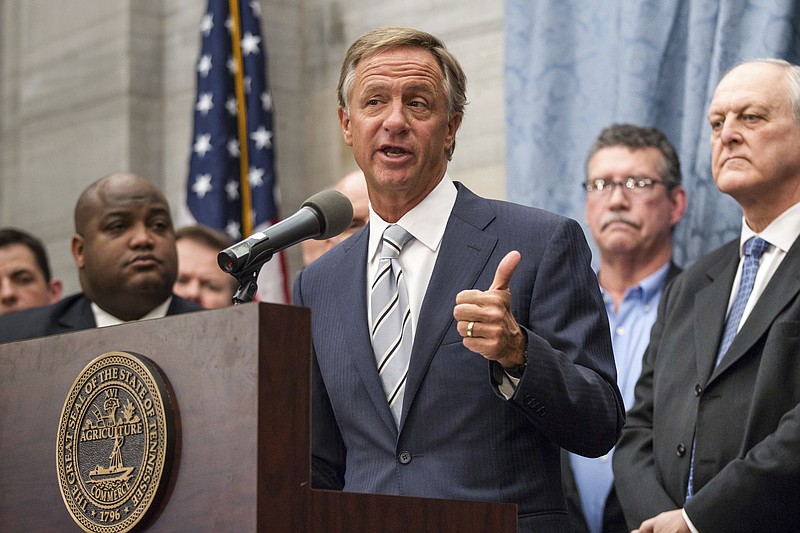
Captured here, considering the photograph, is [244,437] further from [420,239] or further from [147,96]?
[147,96]

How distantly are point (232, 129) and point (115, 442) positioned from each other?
4452 millimetres

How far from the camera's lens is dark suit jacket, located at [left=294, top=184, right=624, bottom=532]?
→ 2.32 meters

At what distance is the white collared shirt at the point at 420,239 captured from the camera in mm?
2559

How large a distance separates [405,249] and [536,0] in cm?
286

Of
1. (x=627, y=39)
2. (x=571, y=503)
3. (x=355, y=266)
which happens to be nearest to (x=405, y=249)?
(x=355, y=266)

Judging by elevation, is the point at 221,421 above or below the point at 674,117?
below

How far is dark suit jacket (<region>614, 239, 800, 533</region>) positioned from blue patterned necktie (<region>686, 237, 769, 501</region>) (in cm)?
3

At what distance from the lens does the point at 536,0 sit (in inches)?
205

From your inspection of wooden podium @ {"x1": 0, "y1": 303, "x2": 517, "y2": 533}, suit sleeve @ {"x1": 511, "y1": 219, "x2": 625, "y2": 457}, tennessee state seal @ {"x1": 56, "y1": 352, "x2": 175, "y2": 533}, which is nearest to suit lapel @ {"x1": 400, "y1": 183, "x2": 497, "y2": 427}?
suit sleeve @ {"x1": 511, "y1": 219, "x2": 625, "y2": 457}

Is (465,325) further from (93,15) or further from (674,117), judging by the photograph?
(93,15)

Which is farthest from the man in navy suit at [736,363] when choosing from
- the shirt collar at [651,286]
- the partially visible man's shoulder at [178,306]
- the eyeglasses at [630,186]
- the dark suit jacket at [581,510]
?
the partially visible man's shoulder at [178,306]

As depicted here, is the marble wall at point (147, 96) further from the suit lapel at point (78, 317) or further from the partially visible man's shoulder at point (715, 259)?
the partially visible man's shoulder at point (715, 259)

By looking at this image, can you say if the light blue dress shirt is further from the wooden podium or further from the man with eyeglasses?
the wooden podium

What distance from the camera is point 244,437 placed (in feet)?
5.80
